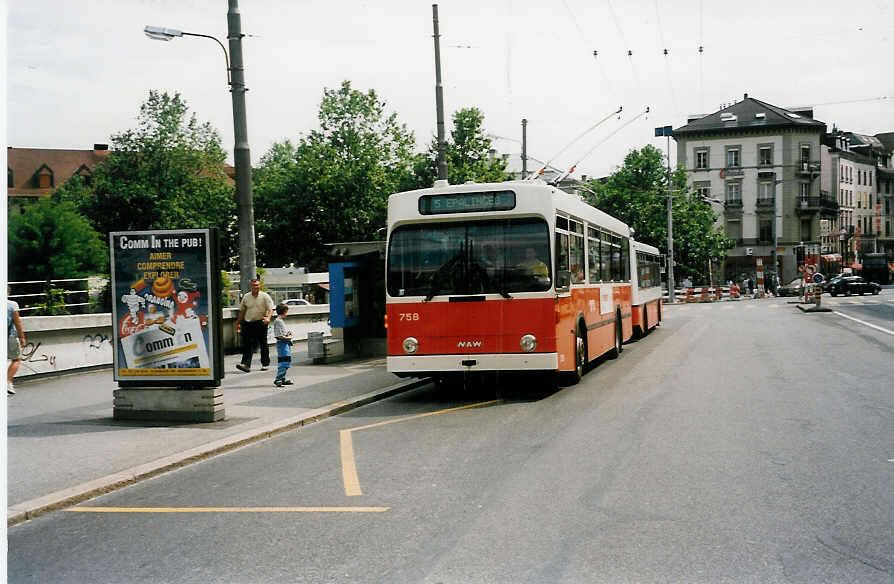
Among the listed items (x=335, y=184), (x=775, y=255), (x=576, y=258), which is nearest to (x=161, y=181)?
(x=335, y=184)

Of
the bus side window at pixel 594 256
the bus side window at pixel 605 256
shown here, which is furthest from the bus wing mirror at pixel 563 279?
the bus side window at pixel 605 256

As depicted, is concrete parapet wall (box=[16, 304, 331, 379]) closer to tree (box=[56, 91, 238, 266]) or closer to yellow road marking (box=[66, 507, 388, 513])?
yellow road marking (box=[66, 507, 388, 513])

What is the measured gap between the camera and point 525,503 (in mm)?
6578

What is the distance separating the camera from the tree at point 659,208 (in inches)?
2803

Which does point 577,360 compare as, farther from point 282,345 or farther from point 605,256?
point 282,345

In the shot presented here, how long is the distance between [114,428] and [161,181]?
61518mm

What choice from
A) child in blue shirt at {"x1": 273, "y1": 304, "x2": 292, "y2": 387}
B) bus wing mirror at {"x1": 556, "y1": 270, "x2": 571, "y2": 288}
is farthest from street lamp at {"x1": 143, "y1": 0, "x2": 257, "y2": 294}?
bus wing mirror at {"x1": 556, "y1": 270, "x2": 571, "y2": 288}

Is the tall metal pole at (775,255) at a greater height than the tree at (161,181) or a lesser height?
lesser

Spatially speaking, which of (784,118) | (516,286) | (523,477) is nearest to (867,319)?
(516,286)

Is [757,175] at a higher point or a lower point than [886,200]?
higher

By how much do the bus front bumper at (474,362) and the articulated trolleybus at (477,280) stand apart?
1 cm

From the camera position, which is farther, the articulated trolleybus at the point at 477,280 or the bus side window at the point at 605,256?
the bus side window at the point at 605,256

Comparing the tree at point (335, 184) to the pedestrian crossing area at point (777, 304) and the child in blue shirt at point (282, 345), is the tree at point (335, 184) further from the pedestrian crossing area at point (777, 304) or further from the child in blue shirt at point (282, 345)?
the child in blue shirt at point (282, 345)

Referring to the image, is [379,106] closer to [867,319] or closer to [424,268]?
[867,319]
